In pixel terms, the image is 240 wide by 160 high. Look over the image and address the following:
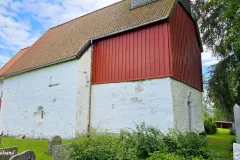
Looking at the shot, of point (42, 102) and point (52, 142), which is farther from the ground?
point (42, 102)

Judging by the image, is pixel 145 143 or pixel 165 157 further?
pixel 145 143

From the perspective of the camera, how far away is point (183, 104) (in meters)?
11.9

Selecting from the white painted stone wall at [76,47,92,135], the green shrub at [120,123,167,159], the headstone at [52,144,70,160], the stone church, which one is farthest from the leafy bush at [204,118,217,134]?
the headstone at [52,144,70,160]

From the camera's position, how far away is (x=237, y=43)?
875 centimetres

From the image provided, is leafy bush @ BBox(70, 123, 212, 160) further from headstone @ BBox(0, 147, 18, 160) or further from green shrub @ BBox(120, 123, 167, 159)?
headstone @ BBox(0, 147, 18, 160)

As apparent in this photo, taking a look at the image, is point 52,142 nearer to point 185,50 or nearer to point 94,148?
point 94,148

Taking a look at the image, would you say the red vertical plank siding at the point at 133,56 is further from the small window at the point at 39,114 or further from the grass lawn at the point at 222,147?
the small window at the point at 39,114

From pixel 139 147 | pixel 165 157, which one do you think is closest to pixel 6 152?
pixel 139 147

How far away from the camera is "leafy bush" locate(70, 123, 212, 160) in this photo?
18.5 ft

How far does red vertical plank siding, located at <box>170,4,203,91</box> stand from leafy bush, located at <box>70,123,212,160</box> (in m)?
5.03

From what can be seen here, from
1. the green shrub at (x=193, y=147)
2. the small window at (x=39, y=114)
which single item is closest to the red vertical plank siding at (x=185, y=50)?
the green shrub at (x=193, y=147)

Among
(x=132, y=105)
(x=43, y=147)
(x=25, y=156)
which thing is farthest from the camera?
(x=132, y=105)

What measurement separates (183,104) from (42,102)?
33.2 feet

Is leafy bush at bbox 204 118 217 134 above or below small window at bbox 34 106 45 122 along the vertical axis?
below
